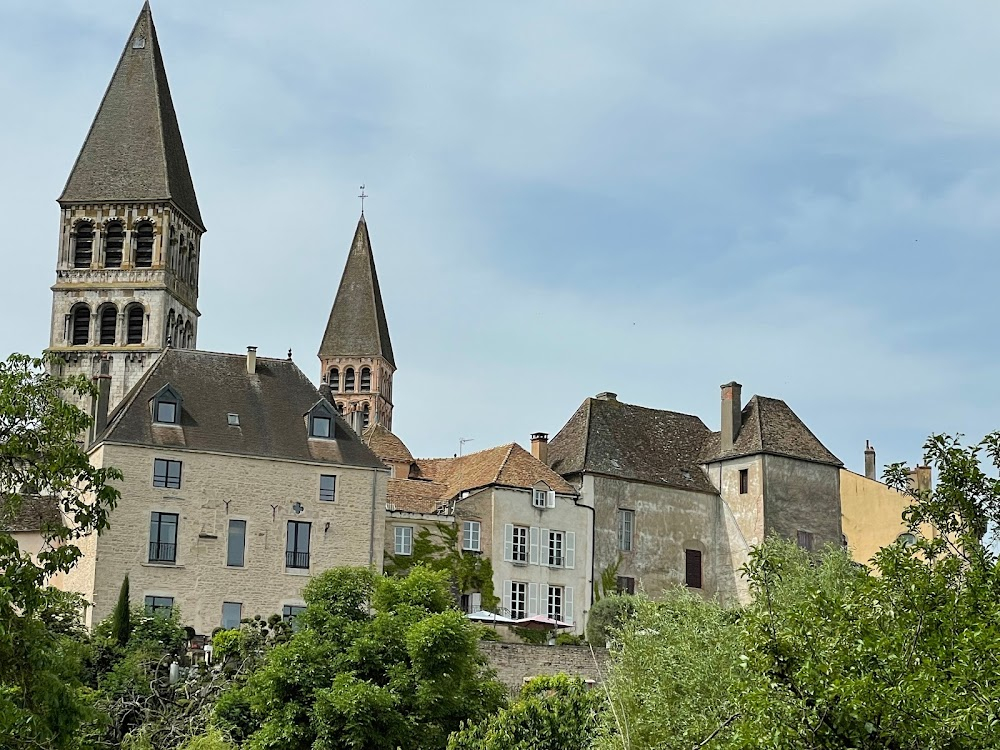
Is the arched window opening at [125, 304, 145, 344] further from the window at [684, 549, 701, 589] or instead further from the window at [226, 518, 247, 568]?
the window at [684, 549, 701, 589]

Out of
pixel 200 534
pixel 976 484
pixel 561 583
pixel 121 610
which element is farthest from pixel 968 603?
pixel 561 583

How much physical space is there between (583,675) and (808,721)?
32.6 metres

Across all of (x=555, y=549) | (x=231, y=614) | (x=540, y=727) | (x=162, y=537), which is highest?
(x=555, y=549)

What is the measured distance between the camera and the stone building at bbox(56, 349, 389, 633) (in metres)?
49.2

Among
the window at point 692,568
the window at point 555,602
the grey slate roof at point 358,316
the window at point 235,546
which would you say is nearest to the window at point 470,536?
the window at point 555,602

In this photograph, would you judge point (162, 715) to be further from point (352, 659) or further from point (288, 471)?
point (288, 471)

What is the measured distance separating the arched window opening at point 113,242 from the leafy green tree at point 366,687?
4511 centimetres

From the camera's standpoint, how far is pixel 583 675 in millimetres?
47719

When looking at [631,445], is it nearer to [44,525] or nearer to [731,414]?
[731,414]

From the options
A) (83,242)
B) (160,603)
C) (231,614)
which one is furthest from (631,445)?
(83,242)

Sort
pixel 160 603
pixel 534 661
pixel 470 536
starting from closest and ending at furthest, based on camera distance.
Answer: pixel 534 661 → pixel 160 603 → pixel 470 536

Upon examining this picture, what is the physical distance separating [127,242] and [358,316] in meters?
33.8

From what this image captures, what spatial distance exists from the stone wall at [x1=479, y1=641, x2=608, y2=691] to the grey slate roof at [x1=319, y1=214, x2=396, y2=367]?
65090 mm

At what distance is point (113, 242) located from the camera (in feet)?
268
